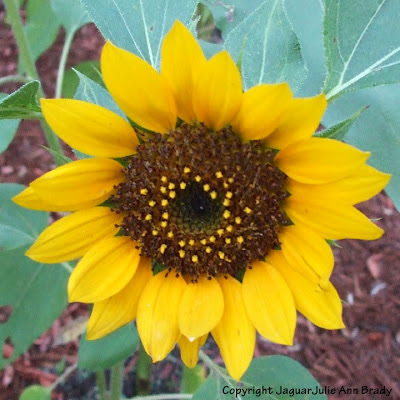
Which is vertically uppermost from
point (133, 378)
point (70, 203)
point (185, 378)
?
point (70, 203)

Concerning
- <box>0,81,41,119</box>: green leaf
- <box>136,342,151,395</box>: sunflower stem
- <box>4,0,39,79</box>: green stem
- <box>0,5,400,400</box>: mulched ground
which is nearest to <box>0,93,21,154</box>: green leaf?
<box>4,0,39,79</box>: green stem

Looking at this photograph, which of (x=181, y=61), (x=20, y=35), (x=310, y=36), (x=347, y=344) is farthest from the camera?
(x=347, y=344)

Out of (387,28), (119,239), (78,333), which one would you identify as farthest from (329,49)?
(78,333)

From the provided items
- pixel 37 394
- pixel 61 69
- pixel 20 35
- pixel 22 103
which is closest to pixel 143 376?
pixel 37 394

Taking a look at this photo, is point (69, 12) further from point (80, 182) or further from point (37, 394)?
point (37, 394)

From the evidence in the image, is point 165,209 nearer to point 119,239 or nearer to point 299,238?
point 119,239

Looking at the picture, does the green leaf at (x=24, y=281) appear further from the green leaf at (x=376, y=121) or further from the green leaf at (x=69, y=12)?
the green leaf at (x=376, y=121)
